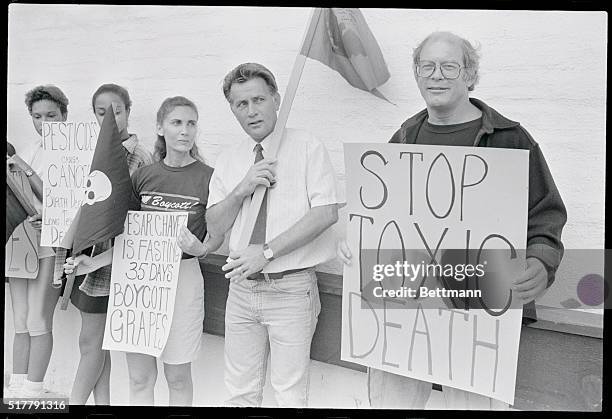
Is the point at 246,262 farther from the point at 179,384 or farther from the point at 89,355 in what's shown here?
the point at 89,355

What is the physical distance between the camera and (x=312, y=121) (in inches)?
137

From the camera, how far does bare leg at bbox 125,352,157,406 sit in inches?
142

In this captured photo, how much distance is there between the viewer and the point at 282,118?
3.46 metres

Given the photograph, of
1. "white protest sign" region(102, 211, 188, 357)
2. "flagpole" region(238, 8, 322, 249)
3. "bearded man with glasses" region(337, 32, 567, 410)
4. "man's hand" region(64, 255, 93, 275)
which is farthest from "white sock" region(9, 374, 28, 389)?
"bearded man with glasses" region(337, 32, 567, 410)

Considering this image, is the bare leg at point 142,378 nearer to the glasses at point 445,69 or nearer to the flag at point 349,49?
the flag at point 349,49

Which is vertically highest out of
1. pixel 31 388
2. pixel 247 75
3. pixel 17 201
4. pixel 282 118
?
pixel 247 75

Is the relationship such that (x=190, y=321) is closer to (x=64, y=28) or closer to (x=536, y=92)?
(x=64, y=28)

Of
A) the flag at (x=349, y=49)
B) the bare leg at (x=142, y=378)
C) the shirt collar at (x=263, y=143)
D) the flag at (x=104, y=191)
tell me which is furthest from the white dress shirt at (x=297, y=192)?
the bare leg at (x=142, y=378)

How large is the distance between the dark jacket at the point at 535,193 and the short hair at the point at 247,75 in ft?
3.01

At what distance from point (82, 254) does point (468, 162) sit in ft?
6.10

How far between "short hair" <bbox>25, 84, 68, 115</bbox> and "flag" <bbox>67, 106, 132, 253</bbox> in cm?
22

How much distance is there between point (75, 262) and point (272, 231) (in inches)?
37.7

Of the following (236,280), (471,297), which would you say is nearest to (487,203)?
(471,297)

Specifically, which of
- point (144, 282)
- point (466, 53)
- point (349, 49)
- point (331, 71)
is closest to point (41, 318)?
point (144, 282)
